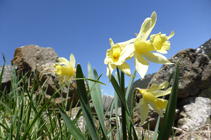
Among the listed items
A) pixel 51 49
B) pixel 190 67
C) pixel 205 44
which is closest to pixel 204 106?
pixel 190 67

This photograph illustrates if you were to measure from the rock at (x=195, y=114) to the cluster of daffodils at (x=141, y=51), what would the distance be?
3075mm

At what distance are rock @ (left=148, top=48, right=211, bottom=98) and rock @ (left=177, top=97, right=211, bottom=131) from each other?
23 centimetres

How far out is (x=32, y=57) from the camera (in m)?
4.46

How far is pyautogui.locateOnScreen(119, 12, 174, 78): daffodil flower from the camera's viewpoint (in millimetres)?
496

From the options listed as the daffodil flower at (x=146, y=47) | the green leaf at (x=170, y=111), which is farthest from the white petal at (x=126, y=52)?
the green leaf at (x=170, y=111)

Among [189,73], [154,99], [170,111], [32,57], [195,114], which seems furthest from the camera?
[32,57]

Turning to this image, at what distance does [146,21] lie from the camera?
1.76 feet

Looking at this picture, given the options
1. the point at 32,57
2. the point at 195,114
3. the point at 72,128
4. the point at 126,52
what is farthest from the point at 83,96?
the point at 32,57

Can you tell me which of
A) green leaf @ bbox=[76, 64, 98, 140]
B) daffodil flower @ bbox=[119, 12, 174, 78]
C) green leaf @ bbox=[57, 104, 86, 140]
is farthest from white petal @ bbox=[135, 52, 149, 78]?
green leaf @ bbox=[57, 104, 86, 140]

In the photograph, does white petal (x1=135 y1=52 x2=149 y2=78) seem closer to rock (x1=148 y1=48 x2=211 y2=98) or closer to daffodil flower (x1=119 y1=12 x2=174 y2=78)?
daffodil flower (x1=119 y1=12 x2=174 y2=78)

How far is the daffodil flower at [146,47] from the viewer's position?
496 millimetres

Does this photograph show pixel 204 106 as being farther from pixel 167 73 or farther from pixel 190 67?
pixel 167 73

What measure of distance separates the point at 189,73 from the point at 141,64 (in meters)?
3.44

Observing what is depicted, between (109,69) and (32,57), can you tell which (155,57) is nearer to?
(109,69)
